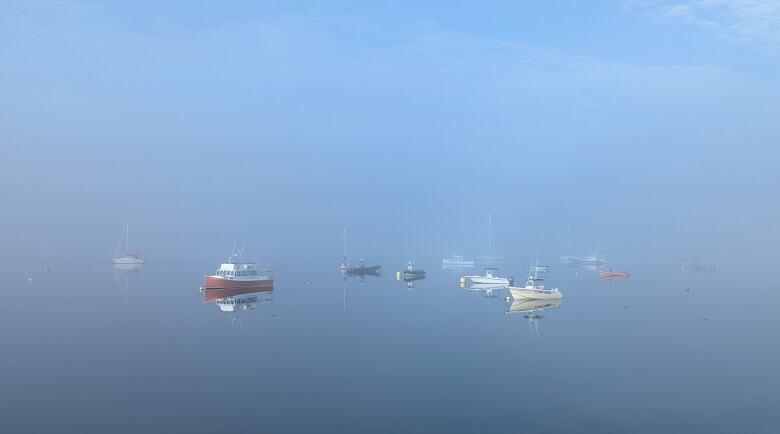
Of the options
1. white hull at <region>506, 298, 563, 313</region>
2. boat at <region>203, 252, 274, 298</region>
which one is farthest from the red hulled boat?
white hull at <region>506, 298, 563, 313</region>

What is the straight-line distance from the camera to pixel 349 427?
105 ft

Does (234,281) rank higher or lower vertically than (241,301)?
higher

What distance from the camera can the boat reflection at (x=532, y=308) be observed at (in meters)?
70.8

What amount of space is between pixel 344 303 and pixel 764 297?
7657 centimetres

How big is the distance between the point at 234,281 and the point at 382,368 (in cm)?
5628

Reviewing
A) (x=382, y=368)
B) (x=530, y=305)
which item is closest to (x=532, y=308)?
(x=530, y=305)

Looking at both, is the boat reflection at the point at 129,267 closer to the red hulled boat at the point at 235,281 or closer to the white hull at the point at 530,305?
the red hulled boat at the point at 235,281

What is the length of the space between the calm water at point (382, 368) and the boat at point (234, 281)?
32.5 ft

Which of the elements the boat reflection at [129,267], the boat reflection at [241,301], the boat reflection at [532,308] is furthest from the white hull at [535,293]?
the boat reflection at [129,267]

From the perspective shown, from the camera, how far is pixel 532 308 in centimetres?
8506

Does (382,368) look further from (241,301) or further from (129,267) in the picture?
(129,267)

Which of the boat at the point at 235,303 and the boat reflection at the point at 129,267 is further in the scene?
the boat reflection at the point at 129,267

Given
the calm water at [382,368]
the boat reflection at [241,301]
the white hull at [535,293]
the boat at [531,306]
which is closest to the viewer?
the calm water at [382,368]

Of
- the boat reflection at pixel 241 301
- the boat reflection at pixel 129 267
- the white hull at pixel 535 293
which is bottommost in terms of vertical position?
the boat reflection at pixel 129 267
